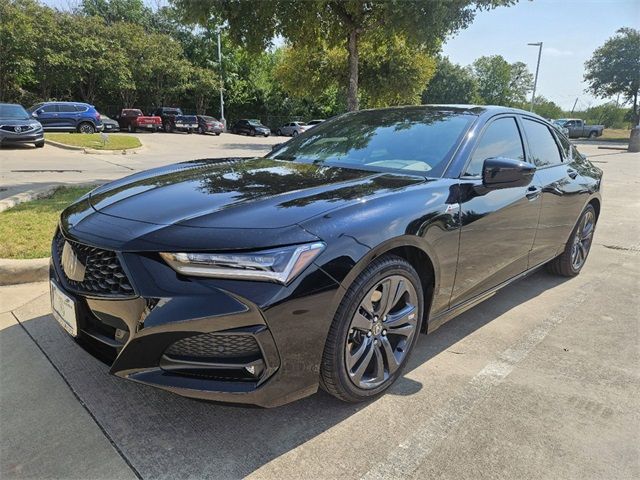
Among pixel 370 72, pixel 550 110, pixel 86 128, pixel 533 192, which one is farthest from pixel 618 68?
pixel 533 192

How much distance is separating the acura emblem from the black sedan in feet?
0.04

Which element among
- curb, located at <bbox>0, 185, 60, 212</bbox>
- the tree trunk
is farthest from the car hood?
the tree trunk

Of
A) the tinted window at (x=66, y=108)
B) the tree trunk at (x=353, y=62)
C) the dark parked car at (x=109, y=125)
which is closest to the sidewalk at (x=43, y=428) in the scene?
the tree trunk at (x=353, y=62)

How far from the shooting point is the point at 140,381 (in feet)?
6.56

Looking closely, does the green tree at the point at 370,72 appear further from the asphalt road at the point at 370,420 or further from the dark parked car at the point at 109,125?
the asphalt road at the point at 370,420

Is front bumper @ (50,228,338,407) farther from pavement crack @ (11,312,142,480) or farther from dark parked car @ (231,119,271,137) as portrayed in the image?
dark parked car @ (231,119,271,137)

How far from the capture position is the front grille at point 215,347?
196 cm

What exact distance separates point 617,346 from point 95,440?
334cm

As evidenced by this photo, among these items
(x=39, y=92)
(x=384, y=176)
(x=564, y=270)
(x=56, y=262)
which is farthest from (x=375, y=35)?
(x=39, y=92)

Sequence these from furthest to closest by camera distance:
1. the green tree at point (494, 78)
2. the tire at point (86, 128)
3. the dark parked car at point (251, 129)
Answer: the green tree at point (494, 78) → the dark parked car at point (251, 129) → the tire at point (86, 128)

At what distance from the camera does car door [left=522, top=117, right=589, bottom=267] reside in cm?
384

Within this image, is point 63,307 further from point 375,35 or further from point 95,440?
point 375,35

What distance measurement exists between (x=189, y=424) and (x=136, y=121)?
32.9m

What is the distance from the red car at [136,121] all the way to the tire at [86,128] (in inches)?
293
